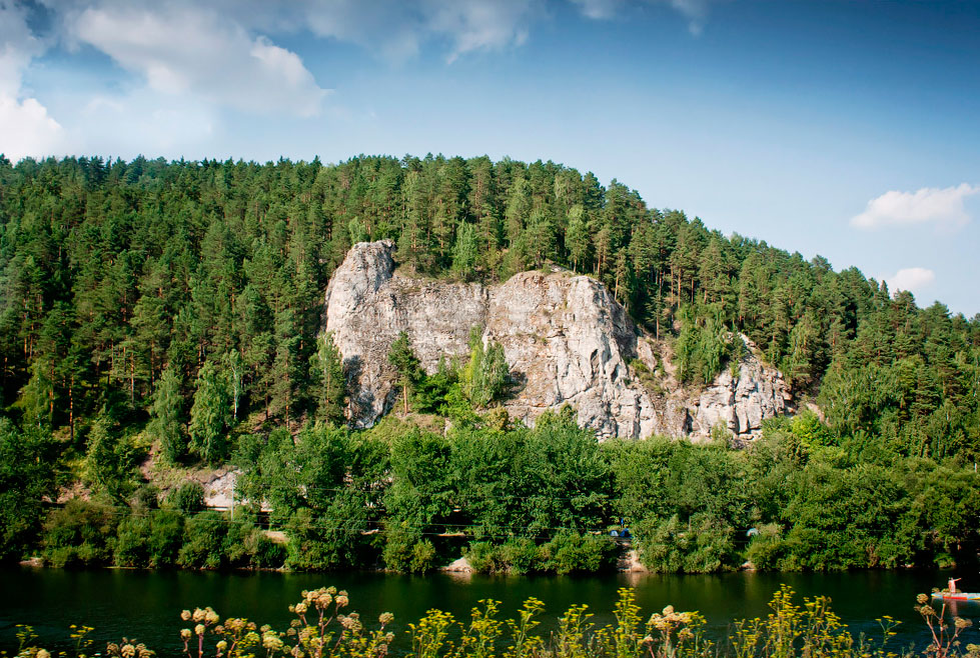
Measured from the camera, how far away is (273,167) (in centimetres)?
10444

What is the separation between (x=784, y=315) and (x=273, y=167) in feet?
237

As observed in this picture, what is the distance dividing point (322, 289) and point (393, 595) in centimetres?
4508

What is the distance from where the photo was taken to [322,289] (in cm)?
7831

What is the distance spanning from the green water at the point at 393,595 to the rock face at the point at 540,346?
73.1 ft

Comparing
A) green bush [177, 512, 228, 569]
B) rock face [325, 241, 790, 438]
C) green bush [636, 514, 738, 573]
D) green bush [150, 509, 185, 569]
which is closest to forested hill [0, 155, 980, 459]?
rock face [325, 241, 790, 438]

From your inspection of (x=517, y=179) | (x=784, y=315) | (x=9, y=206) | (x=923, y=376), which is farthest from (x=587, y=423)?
(x=9, y=206)

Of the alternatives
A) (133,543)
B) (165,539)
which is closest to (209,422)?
(165,539)

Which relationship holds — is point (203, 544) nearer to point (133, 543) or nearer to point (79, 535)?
point (133, 543)

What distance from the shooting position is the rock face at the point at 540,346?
2655 inches

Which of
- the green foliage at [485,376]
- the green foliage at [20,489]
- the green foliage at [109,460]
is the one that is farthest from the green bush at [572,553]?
the green foliage at [20,489]

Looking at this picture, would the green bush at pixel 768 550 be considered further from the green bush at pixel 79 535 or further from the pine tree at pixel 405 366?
the green bush at pixel 79 535

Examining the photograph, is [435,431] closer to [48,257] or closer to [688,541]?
[688,541]

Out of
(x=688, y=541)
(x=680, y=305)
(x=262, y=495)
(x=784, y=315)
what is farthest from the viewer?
(x=680, y=305)

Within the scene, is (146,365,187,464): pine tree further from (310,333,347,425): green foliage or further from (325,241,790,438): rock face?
(325,241,790,438): rock face
